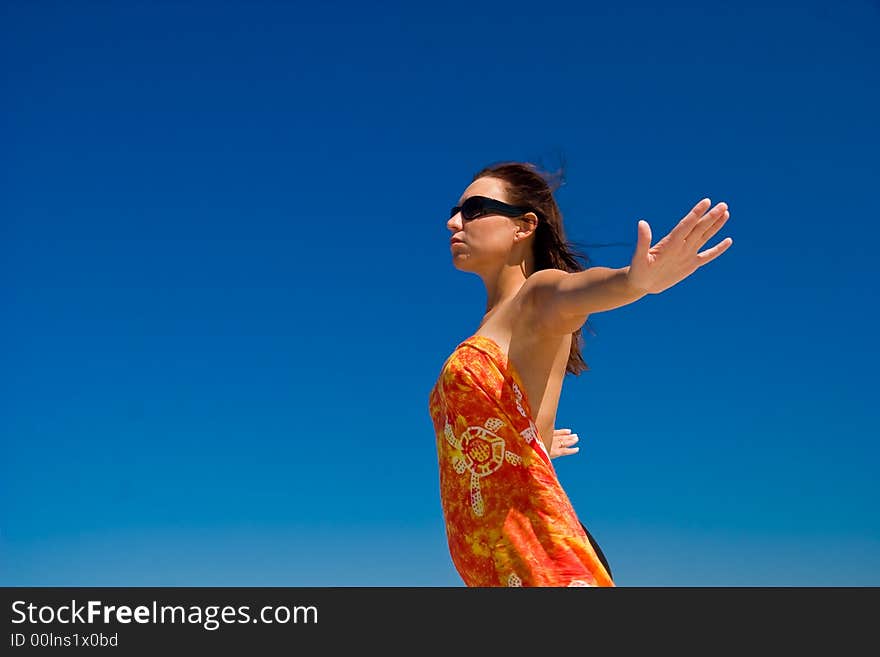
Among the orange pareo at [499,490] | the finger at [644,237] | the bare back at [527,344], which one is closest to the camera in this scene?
the finger at [644,237]

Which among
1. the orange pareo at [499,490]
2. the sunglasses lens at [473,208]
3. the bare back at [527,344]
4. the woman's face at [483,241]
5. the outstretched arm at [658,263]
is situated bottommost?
the orange pareo at [499,490]

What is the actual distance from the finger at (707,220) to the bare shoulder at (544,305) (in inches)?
34.1

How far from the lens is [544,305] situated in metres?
5.66

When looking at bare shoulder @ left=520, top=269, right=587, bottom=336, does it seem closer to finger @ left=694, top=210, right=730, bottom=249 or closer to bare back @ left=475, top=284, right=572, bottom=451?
bare back @ left=475, top=284, right=572, bottom=451

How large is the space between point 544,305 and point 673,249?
1.04 metres

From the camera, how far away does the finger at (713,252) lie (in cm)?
493

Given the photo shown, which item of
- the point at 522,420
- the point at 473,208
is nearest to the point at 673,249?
the point at 522,420

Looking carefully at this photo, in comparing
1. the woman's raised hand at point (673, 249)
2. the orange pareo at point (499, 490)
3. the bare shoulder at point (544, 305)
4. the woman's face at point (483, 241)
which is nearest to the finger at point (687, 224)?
the woman's raised hand at point (673, 249)

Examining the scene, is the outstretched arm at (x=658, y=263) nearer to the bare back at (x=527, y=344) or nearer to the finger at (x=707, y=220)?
the finger at (x=707, y=220)

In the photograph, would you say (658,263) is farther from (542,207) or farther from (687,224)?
(542,207)

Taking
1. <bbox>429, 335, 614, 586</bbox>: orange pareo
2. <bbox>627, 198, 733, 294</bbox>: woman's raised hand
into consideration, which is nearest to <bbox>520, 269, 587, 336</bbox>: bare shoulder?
<bbox>429, 335, 614, 586</bbox>: orange pareo
